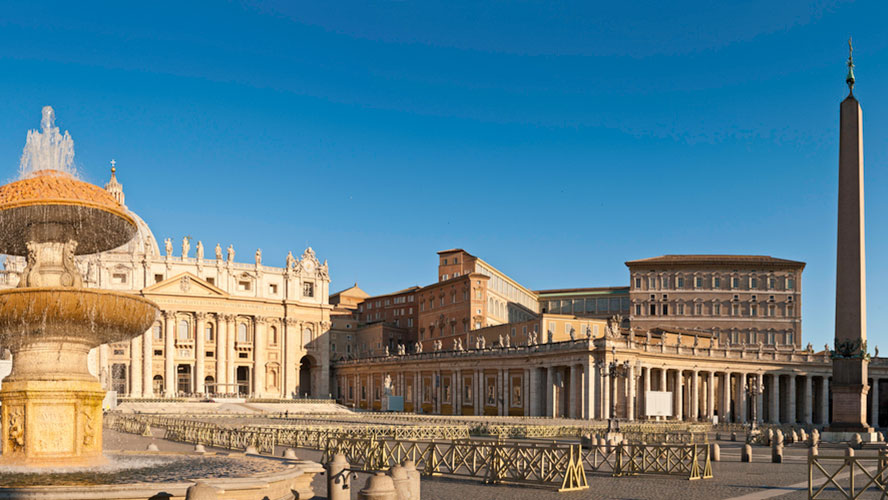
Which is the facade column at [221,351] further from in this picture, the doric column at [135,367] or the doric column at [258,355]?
the doric column at [135,367]

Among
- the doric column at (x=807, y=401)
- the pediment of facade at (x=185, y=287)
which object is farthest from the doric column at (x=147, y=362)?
the doric column at (x=807, y=401)

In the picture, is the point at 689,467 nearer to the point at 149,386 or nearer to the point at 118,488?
the point at 118,488

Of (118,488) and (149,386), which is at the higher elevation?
(118,488)

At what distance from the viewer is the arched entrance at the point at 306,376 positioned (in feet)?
340

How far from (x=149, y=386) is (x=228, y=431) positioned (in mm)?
63682

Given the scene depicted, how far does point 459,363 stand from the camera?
73.7m

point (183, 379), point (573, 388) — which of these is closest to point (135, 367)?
point (183, 379)

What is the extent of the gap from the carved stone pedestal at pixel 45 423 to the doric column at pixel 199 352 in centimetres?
7927

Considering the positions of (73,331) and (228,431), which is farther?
(228,431)

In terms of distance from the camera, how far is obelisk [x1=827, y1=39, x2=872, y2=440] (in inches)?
1377

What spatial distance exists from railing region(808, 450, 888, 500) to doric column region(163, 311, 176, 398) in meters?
74.0

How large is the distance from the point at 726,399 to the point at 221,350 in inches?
2030

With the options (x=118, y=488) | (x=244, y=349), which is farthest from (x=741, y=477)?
(x=244, y=349)

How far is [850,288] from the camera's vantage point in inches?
1380
